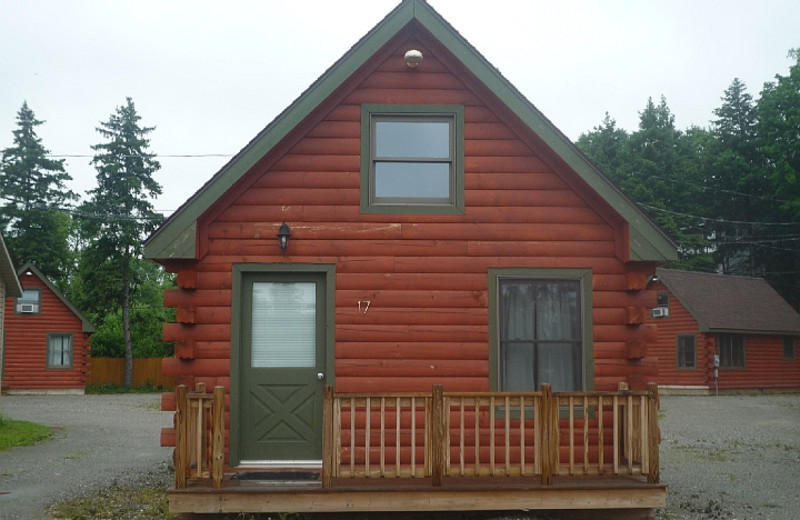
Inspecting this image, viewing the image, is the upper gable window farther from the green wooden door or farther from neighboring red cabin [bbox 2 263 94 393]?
neighboring red cabin [bbox 2 263 94 393]

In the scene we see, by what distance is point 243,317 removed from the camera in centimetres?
978

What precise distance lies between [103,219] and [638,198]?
30.9 m

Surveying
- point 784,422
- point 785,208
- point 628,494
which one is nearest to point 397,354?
point 628,494

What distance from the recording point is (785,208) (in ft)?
161

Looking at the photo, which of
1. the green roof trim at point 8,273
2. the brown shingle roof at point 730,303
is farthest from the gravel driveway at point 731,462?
the green roof trim at point 8,273

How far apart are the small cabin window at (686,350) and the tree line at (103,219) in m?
23.7

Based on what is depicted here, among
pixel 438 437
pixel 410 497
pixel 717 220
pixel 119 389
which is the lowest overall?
pixel 119 389

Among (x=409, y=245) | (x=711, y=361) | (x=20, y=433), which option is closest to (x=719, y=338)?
(x=711, y=361)

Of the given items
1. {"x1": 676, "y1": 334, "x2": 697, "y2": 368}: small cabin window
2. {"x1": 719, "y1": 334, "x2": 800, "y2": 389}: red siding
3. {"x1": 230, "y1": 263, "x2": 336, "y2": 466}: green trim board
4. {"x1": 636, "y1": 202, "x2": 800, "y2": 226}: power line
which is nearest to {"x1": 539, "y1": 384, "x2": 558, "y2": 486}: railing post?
{"x1": 230, "y1": 263, "x2": 336, "y2": 466}: green trim board

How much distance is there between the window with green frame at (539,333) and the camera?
32.4 feet

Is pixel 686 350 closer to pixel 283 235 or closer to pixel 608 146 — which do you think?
pixel 608 146

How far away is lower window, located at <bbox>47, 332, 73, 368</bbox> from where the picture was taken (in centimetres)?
3531

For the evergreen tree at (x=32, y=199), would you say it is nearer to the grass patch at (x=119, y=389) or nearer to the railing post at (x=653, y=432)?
the grass patch at (x=119, y=389)

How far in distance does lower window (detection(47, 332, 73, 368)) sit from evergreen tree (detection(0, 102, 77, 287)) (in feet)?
33.6
